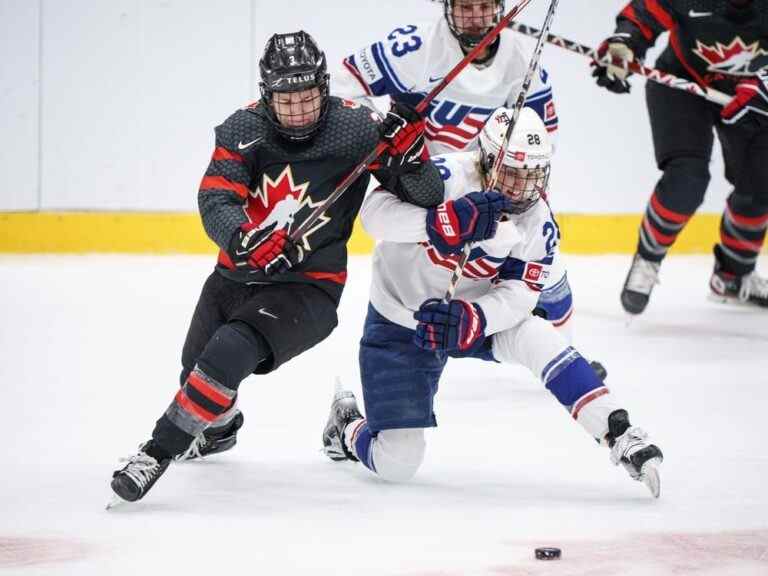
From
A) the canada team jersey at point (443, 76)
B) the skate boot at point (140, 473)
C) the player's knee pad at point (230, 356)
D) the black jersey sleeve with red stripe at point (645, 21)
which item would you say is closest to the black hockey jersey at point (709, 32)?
the black jersey sleeve with red stripe at point (645, 21)

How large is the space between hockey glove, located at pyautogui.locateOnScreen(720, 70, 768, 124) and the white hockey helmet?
1.95m

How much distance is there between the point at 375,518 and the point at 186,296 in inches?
114

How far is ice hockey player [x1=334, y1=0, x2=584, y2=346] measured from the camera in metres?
4.05

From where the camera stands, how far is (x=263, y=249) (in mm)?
2785

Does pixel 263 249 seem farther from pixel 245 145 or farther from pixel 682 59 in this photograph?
pixel 682 59

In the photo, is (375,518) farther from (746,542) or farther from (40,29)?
(40,29)

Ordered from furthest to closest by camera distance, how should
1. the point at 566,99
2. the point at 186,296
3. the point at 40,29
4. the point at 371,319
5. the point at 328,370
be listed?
1. the point at 566,99
2. the point at 40,29
3. the point at 186,296
4. the point at 328,370
5. the point at 371,319

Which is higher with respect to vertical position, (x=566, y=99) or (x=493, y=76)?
(x=493, y=76)

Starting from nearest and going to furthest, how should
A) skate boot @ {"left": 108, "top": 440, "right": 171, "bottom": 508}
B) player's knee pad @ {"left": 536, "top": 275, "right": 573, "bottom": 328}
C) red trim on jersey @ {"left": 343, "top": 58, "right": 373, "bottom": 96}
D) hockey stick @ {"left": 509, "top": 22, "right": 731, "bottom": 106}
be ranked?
skate boot @ {"left": 108, "top": 440, "right": 171, "bottom": 508} < player's knee pad @ {"left": 536, "top": 275, "right": 573, "bottom": 328} < red trim on jersey @ {"left": 343, "top": 58, "right": 373, "bottom": 96} < hockey stick @ {"left": 509, "top": 22, "right": 731, "bottom": 106}

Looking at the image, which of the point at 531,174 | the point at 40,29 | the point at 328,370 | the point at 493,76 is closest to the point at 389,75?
the point at 493,76

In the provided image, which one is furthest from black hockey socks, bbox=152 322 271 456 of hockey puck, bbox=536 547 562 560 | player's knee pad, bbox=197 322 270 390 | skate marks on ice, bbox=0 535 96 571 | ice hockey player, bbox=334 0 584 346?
ice hockey player, bbox=334 0 584 346

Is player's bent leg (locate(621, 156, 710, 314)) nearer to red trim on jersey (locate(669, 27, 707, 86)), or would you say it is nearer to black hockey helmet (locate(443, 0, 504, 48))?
red trim on jersey (locate(669, 27, 707, 86))

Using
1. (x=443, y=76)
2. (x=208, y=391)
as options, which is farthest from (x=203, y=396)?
(x=443, y=76)

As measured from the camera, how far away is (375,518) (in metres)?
2.75
